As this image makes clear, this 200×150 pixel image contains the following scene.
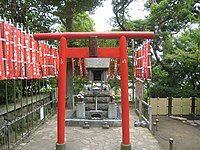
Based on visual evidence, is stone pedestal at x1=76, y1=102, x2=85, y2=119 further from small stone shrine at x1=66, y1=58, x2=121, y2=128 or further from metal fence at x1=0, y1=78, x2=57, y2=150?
metal fence at x1=0, y1=78, x2=57, y2=150

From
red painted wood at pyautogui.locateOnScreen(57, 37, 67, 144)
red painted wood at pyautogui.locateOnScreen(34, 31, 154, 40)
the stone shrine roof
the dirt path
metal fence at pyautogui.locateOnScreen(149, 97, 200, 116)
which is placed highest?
red painted wood at pyautogui.locateOnScreen(34, 31, 154, 40)

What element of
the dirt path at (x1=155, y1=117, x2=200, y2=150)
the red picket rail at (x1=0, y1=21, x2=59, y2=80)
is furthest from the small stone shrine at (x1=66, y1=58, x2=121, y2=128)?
the red picket rail at (x1=0, y1=21, x2=59, y2=80)

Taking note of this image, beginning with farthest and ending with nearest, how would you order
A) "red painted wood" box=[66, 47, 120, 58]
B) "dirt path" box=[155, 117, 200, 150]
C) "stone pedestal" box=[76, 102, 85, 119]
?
"stone pedestal" box=[76, 102, 85, 119] < "dirt path" box=[155, 117, 200, 150] < "red painted wood" box=[66, 47, 120, 58]

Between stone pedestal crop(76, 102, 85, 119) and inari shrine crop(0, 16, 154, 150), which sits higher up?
inari shrine crop(0, 16, 154, 150)

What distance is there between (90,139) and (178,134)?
559 cm

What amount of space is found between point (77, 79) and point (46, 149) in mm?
13345

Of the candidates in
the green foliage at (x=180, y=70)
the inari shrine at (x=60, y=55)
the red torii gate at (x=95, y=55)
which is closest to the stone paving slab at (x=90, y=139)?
the red torii gate at (x=95, y=55)

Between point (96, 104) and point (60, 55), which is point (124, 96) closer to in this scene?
point (60, 55)

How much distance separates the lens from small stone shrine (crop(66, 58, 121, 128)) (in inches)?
566

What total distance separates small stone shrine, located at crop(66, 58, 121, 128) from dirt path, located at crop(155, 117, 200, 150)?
249cm

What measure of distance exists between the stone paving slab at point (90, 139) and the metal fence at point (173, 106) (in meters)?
6.35

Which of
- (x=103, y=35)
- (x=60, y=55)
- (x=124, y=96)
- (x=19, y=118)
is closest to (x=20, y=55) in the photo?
(x=60, y=55)

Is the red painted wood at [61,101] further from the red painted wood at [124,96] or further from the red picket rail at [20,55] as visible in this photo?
the red painted wood at [124,96]

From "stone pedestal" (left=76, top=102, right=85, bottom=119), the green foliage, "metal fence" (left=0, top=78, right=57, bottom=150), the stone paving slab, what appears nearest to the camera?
"metal fence" (left=0, top=78, right=57, bottom=150)
